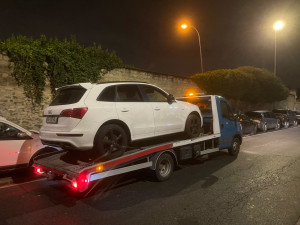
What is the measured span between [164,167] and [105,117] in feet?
7.42

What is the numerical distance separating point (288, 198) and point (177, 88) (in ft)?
49.1

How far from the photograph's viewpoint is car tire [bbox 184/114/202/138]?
6.36 meters

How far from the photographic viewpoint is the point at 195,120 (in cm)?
670

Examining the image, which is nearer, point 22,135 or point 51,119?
point 51,119

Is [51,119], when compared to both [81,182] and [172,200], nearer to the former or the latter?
[81,182]

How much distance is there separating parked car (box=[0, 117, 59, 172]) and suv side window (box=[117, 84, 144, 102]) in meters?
2.99

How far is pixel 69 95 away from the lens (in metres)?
4.73

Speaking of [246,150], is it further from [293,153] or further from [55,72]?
[55,72]

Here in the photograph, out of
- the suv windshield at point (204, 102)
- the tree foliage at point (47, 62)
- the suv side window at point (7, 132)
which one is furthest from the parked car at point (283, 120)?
the suv side window at point (7, 132)

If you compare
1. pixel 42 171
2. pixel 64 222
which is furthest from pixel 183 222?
pixel 42 171

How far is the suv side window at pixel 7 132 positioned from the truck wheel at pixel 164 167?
373 cm

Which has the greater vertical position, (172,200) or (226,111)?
(226,111)

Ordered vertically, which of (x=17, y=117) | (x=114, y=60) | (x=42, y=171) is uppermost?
(x=114, y=60)

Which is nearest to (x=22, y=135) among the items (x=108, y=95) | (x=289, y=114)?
(x=108, y=95)
